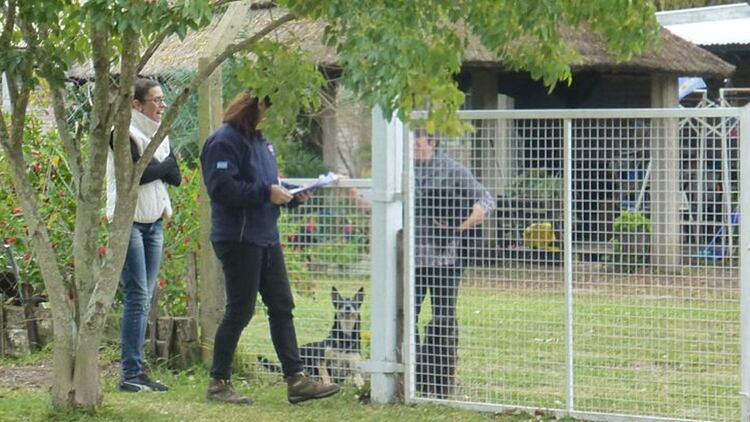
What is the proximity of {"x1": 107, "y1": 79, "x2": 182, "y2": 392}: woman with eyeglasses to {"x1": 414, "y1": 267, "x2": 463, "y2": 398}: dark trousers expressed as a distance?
5.38 feet

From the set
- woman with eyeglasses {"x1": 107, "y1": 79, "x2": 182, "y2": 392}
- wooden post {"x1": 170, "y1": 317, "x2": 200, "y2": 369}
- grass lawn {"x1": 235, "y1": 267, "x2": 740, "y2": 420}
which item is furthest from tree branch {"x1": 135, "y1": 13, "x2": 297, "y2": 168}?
wooden post {"x1": 170, "y1": 317, "x2": 200, "y2": 369}

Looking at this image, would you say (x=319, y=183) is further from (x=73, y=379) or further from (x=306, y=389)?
(x=73, y=379)

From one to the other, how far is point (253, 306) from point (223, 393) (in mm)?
544

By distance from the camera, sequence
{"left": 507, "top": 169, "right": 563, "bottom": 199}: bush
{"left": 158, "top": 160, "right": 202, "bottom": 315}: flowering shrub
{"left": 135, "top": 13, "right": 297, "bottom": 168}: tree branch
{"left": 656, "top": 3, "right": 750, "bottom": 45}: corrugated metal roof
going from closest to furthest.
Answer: {"left": 135, "top": 13, "right": 297, "bottom": 168}: tree branch → {"left": 507, "top": 169, "right": 563, "bottom": 199}: bush → {"left": 158, "top": 160, "right": 202, "bottom": 315}: flowering shrub → {"left": 656, "top": 3, "right": 750, "bottom": 45}: corrugated metal roof

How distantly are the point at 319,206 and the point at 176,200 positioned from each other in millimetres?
2075

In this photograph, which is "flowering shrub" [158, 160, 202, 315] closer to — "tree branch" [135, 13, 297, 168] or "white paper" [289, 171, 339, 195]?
"white paper" [289, 171, 339, 195]

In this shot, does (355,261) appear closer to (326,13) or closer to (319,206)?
(319,206)

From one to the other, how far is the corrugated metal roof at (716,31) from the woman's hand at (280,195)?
1164 centimetres

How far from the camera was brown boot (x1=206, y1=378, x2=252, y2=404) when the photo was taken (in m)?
7.96

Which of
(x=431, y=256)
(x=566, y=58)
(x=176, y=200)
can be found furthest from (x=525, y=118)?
(x=176, y=200)

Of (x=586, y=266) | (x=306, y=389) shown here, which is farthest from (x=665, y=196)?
(x=306, y=389)

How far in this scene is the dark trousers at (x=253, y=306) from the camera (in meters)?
7.80

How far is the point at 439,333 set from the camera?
7.74m

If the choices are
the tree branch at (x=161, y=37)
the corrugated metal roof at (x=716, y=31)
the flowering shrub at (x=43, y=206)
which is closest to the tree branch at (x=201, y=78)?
the tree branch at (x=161, y=37)
